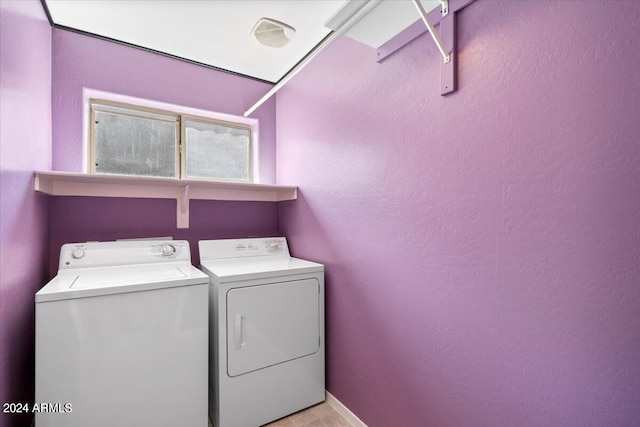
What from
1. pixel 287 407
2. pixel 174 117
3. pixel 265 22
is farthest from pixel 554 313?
pixel 174 117

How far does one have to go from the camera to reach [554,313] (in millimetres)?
956

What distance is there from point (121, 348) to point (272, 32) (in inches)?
77.1

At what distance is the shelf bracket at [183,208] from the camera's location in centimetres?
213

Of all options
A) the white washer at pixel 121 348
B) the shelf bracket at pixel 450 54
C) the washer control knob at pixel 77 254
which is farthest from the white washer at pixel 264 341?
the shelf bracket at pixel 450 54

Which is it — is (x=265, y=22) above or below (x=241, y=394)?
above

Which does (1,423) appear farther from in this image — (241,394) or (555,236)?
(555,236)

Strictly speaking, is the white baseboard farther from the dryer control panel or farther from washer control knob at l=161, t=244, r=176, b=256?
washer control knob at l=161, t=244, r=176, b=256

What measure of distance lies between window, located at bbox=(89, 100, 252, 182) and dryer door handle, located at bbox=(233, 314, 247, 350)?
1.27 meters

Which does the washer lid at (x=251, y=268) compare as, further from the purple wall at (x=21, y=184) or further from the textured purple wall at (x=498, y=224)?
the purple wall at (x=21, y=184)

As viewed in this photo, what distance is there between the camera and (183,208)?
2168 millimetres

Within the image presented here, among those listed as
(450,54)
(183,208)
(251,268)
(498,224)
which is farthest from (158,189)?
(498,224)

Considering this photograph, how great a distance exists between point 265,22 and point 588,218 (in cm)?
186

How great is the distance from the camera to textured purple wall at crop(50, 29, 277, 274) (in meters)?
1.92

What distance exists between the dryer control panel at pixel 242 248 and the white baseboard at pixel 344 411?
1.07 m
